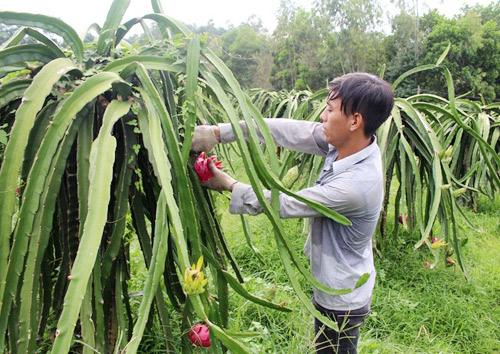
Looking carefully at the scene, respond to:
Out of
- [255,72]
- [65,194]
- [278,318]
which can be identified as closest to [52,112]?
[65,194]

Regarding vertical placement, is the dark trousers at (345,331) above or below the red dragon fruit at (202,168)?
below

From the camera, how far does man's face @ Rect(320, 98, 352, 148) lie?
1.20 meters

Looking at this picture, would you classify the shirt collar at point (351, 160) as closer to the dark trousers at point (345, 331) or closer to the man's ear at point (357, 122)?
the man's ear at point (357, 122)

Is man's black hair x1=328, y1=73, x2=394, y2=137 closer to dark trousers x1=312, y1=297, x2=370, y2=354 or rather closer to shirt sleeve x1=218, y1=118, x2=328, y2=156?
shirt sleeve x1=218, y1=118, x2=328, y2=156

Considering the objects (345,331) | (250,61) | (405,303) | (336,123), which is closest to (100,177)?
(336,123)

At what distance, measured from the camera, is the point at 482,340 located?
202cm

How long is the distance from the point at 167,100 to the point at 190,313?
0.49 meters

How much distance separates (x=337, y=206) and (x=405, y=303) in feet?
4.40

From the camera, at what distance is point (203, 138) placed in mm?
1145

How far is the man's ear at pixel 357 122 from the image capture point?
1.18 m

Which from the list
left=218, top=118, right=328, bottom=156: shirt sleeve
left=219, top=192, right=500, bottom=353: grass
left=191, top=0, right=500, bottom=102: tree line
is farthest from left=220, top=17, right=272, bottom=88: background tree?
left=218, top=118, right=328, bottom=156: shirt sleeve

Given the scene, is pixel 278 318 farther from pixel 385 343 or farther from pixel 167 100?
pixel 167 100

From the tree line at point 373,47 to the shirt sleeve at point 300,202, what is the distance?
13302 mm

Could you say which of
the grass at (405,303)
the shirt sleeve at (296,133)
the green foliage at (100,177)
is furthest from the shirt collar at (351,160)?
the grass at (405,303)
